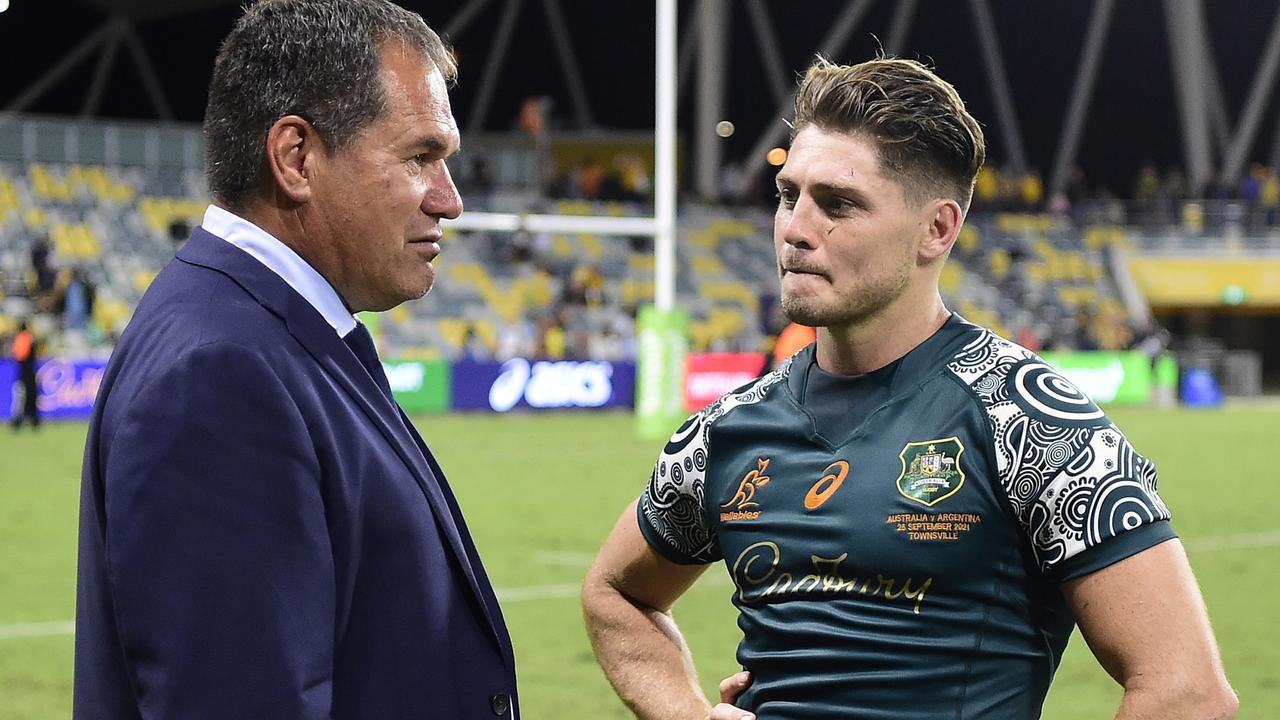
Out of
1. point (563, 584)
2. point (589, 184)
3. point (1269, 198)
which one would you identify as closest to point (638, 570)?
point (563, 584)

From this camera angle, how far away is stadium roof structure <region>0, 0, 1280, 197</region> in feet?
151

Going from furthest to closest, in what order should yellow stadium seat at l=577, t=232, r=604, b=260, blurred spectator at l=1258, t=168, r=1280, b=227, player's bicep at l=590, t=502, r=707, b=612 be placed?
blurred spectator at l=1258, t=168, r=1280, b=227, yellow stadium seat at l=577, t=232, r=604, b=260, player's bicep at l=590, t=502, r=707, b=612

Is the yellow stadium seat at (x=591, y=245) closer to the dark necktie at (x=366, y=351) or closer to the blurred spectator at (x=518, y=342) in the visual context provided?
the blurred spectator at (x=518, y=342)

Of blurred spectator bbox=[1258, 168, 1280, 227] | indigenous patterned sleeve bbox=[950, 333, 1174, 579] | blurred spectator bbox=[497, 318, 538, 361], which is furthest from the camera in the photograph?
blurred spectator bbox=[1258, 168, 1280, 227]

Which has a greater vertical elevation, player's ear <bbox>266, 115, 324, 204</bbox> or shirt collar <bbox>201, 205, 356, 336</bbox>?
player's ear <bbox>266, 115, 324, 204</bbox>

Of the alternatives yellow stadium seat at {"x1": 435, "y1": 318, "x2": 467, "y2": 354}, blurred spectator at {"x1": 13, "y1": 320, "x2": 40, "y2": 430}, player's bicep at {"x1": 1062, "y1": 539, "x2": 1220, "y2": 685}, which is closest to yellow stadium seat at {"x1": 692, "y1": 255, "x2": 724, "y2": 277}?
yellow stadium seat at {"x1": 435, "y1": 318, "x2": 467, "y2": 354}

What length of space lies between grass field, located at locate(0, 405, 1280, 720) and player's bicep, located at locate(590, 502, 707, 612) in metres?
3.27

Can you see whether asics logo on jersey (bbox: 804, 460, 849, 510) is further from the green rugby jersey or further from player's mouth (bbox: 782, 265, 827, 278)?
player's mouth (bbox: 782, 265, 827, 278)

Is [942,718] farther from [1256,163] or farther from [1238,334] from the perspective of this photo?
[1256,163]

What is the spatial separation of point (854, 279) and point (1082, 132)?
175 ft

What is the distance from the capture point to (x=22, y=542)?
10.6m

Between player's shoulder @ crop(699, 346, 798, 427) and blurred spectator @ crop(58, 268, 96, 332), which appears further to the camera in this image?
blurred spectator @ crop(58, 268, 96, 332)

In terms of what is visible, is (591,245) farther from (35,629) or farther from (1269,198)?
(35,629)

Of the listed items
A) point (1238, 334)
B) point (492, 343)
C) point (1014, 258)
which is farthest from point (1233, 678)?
point (1238, 334)
